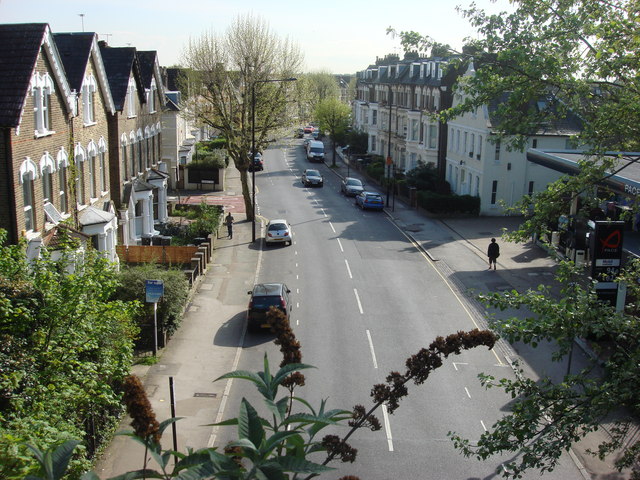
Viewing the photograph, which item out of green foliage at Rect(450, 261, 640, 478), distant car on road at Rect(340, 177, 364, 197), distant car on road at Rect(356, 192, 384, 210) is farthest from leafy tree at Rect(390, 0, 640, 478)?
distant car on road at Rect(340, 177, 364, 197)

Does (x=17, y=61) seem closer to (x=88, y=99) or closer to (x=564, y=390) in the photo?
(x=88, y=99)

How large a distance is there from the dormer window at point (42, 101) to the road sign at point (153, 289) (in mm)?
6186

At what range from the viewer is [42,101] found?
2214 cm

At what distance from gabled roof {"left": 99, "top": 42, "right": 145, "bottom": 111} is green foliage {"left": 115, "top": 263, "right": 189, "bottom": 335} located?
1178 cm

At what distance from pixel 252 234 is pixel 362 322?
15.2 metres

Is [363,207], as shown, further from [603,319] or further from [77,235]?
[603,319]

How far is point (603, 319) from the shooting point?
28.9 feet

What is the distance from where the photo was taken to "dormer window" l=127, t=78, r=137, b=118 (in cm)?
3300

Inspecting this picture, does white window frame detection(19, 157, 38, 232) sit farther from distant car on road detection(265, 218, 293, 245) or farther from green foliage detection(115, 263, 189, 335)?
distant car on road detection(265, 218, 293, 245)

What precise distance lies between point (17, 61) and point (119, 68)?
12.0 metres

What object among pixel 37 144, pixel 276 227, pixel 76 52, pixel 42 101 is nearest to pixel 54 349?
pixel 37 144

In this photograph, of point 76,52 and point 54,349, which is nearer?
point 54,349

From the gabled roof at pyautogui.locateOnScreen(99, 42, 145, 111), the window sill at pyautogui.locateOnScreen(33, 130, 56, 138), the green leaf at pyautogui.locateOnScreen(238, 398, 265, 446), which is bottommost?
the green leaf at pyautogui.locateOnScreen(238, 398, 265, 446)

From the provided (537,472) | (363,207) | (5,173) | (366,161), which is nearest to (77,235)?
(5,173)
